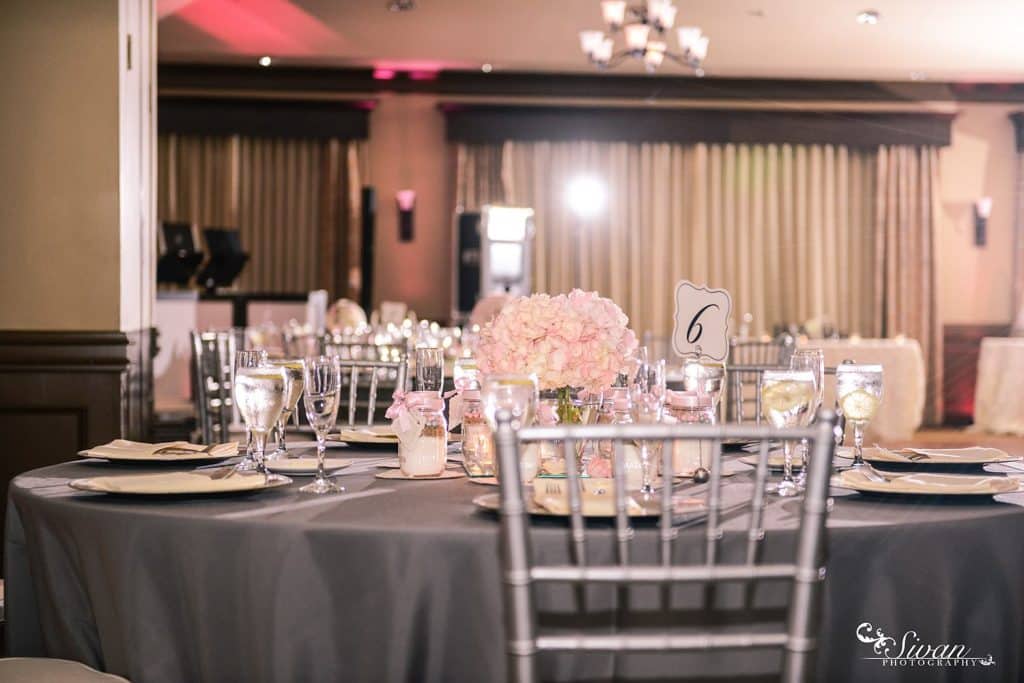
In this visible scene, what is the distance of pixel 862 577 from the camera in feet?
5.32

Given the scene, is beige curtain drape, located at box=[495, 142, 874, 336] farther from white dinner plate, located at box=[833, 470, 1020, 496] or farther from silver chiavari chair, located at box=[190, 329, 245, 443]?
white dinner plate, located at box=[833, 470, 1020, 496]

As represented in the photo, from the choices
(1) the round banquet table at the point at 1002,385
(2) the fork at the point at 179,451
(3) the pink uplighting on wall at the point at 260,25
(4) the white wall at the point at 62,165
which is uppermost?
(3) the pink uplighting on wall at the point at 260,25

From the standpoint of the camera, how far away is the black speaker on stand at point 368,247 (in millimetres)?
10930

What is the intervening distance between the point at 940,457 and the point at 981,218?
1005 centimetres

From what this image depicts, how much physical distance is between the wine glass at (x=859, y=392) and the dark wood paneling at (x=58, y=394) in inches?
128

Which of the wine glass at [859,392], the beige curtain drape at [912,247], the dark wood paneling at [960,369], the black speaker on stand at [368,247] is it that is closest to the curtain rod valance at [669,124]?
the beige curtain drape at [912,247]

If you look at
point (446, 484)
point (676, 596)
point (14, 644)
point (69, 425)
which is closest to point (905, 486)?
point (676, 596)

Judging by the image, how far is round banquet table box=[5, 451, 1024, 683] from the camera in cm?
157

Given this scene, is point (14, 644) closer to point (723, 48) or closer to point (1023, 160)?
point (723, 48)

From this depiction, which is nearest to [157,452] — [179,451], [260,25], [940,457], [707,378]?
[179,451]

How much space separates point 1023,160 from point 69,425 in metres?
9.86

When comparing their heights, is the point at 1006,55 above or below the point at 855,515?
above

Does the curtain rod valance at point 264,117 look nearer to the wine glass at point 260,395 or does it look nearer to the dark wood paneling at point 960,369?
the dark wood paneling at point 960,369

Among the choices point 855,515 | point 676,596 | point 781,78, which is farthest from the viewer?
point 781,78
